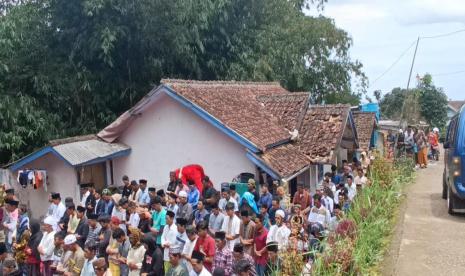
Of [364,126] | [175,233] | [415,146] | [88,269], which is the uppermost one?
[364,126]

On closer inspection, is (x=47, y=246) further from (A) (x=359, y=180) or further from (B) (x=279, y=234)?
(A) (x=359, y=180)

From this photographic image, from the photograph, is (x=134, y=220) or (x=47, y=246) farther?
(x=134, y=220)

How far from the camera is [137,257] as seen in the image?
7969 millimetres

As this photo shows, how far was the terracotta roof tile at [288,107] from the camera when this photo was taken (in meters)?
14.9

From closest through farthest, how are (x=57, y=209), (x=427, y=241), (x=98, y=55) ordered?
(x=427, y=241) < (x=57, y=209) < (x=98, y=55)

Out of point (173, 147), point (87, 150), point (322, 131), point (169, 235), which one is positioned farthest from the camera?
point (322, 131)

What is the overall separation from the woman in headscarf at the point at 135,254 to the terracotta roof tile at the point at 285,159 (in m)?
4.41

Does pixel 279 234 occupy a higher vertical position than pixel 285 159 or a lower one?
lower

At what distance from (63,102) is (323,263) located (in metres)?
14.1

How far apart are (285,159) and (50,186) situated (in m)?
6.33

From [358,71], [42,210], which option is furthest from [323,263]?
[358,71]

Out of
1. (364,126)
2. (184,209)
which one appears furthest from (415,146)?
(184,209)

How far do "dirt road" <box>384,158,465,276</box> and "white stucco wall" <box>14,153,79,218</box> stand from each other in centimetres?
826

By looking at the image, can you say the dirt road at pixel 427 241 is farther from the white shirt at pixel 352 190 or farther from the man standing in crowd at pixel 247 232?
the man standing in crowd at pixel 247 232
